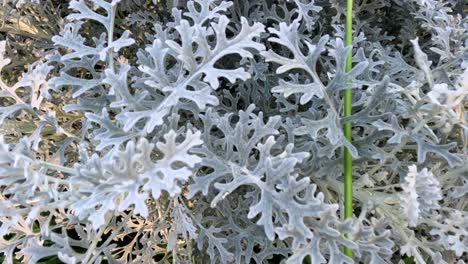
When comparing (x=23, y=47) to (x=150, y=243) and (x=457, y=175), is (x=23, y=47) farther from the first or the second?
(x=457, y=175)

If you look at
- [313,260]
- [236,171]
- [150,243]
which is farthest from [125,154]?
[150,243]

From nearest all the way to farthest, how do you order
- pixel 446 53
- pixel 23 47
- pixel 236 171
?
pixel 236 171
pixel 446 53
pixel 23 47

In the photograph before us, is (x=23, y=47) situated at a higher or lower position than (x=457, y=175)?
lower

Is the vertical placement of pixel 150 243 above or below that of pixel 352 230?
below

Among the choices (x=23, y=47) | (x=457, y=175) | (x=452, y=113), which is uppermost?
(x=452, y=113)

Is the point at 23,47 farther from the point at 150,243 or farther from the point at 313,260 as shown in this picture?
the point at 313,260

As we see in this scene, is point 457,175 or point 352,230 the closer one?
point 352,230

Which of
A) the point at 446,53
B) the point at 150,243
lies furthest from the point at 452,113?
the point at 150,243

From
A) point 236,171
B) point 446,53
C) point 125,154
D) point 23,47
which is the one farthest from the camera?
point 23,47

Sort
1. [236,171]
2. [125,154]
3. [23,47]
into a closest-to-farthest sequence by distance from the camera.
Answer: [125,154]
[236,171]
[23,47]
